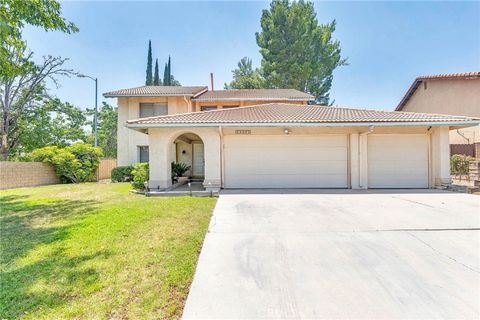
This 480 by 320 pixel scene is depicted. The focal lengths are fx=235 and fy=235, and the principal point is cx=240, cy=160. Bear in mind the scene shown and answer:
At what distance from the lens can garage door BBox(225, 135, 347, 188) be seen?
1138 cm

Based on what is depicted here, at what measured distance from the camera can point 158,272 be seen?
354cm

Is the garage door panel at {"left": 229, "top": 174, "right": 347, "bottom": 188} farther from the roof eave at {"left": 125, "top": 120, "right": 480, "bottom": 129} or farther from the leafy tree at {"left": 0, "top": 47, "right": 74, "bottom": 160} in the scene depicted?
the leafy tree at {"left": 0, "top": 47, "right": 74, "bottom": 160}

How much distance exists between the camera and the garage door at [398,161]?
11.3m

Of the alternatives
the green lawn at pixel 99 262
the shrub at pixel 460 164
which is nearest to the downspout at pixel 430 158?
the shrub at pixel 460 164

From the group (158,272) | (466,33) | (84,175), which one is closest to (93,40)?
(84,175)

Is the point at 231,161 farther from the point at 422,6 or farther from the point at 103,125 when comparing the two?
the point at 103,125

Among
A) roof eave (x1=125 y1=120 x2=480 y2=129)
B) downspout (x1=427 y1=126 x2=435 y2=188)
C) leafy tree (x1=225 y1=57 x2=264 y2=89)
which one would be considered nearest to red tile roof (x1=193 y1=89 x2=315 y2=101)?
roof eave (x1=125 y1=120 x2=480 y2=129)

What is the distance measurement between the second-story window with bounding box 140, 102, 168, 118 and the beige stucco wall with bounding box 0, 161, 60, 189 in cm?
711

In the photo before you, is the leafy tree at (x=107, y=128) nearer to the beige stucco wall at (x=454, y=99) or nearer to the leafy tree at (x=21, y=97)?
the leafy tree at (x=21, y=97)

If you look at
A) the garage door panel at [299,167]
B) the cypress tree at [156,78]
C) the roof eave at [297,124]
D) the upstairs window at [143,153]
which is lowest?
the garage door panel at [299,167]

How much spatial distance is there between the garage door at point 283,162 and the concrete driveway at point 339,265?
430 cm

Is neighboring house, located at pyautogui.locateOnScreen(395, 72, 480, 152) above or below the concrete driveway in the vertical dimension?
above

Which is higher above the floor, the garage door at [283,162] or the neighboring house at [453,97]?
the neighboring house at [453,97]

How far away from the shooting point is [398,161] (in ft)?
37.2
